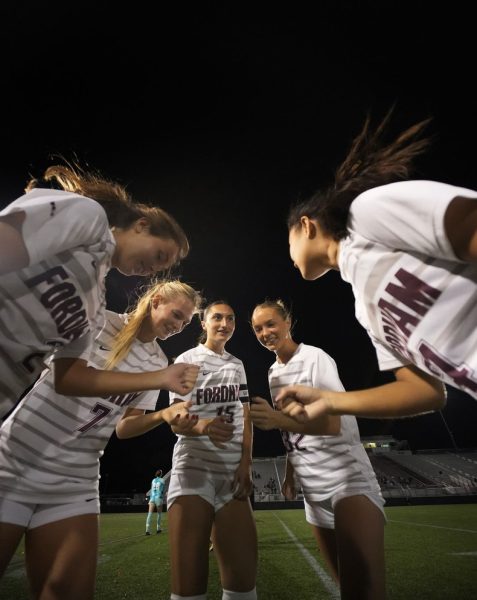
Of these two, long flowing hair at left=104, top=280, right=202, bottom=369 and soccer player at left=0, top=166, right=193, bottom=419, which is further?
long flowing hair at left=104, top=280, right=202, bottom=369

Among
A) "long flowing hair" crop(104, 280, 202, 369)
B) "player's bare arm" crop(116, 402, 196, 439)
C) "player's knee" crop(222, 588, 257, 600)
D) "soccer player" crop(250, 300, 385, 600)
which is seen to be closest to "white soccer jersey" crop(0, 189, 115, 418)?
"long flowing hair" crop(104, 280, 202, 369)

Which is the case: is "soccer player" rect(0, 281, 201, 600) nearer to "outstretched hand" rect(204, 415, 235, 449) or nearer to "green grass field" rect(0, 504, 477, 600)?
"outstretched hand" rect(204, 415, 235, 449)

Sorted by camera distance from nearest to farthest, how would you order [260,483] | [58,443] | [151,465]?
[58,443], [260,483], [151,465]

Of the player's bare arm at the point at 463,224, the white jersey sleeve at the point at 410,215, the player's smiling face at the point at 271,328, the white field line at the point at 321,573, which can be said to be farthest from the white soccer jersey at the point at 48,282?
the white field line at the point at 321,573

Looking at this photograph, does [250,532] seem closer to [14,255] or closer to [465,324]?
[465,324]

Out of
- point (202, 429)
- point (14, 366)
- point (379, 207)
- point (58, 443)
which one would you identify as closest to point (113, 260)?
point (14, 366)

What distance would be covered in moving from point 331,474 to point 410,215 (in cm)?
202

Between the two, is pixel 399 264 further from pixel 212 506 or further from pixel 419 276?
Answer: pixel 212 506

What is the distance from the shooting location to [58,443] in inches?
87.8

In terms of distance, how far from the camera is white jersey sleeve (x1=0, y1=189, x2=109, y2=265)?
150cm

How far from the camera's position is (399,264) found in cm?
151

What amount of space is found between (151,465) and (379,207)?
47.9 m

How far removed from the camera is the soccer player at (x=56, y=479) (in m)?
2.00

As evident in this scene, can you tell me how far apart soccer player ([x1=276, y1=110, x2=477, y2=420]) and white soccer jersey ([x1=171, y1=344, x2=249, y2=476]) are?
1.35m
